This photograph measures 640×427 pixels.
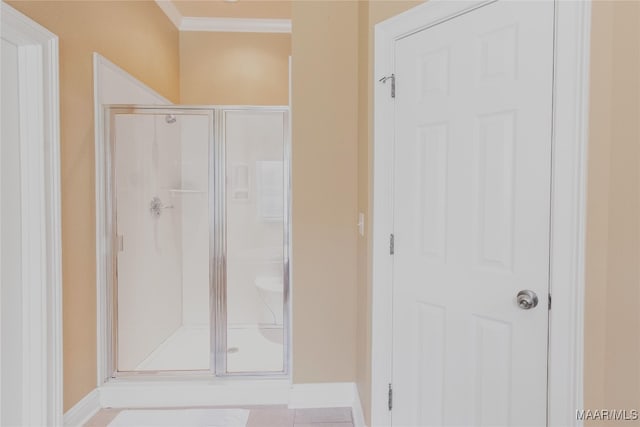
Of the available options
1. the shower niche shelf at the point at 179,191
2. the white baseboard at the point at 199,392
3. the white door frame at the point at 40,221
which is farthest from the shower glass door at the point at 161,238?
the white door frame at the point at 40,221

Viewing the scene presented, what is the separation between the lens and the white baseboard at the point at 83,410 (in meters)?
1.78

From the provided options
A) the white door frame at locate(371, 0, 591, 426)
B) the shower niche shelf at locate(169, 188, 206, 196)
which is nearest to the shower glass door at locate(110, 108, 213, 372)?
the shower niche shelf at locate(169, 188, 206, 196)

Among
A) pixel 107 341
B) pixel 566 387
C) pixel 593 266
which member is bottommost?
pixel 107 341

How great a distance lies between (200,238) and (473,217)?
6.63 ft

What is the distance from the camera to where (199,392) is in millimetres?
2115

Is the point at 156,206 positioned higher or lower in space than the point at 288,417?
higher

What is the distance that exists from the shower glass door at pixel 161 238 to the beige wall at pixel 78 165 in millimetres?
183

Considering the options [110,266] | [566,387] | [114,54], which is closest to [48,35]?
[114,54]

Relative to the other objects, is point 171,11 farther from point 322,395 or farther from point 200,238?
point 322,395

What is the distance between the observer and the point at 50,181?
5.25 ft

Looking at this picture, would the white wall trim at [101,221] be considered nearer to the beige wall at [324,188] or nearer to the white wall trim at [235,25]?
the beige wall at [324,188]

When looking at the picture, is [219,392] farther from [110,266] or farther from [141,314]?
[110,266]

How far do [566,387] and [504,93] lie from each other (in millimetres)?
1003

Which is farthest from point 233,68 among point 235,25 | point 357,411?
point 357,411
